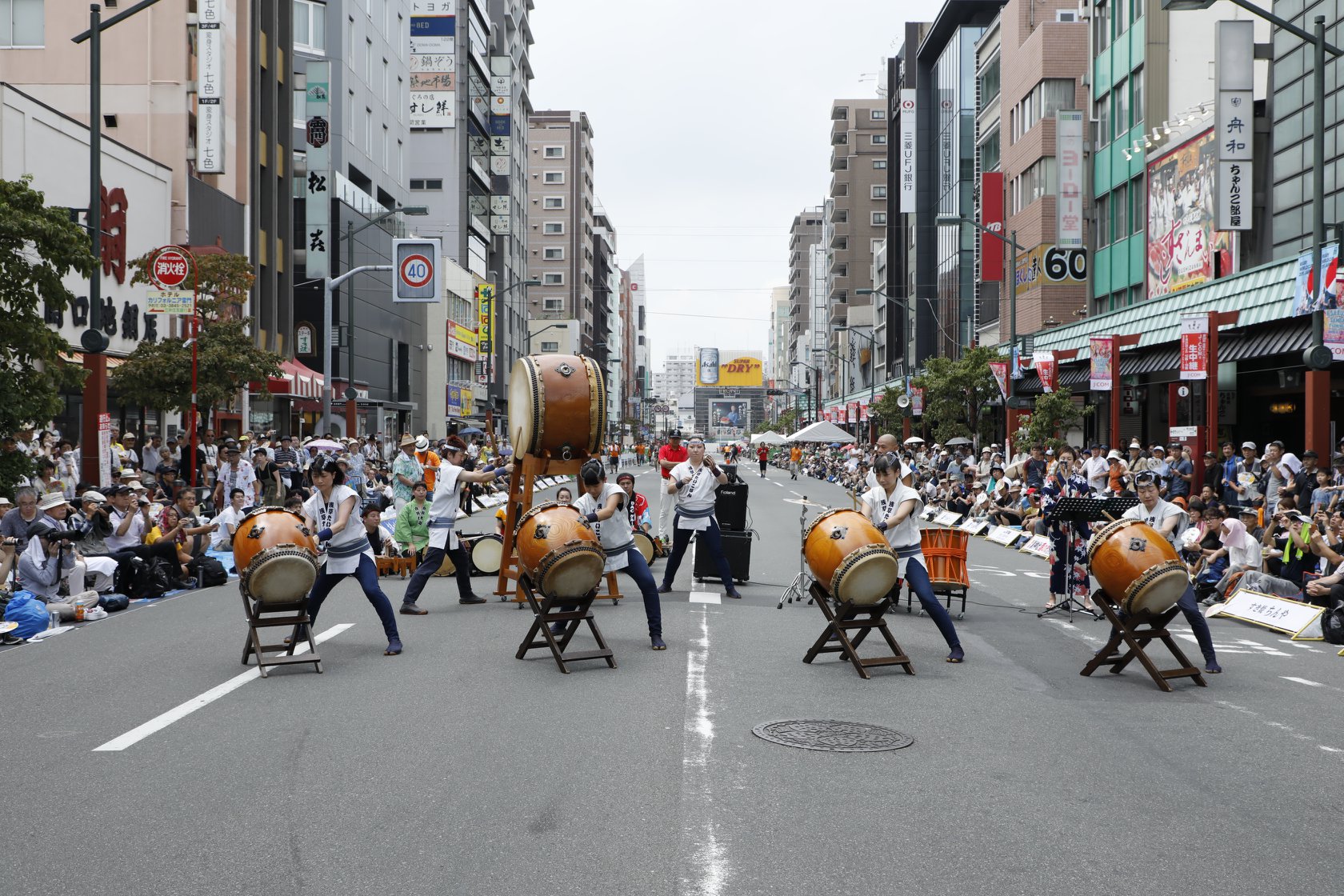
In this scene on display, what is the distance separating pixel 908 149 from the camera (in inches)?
3270

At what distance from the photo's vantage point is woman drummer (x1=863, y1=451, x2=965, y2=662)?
10.1 meters

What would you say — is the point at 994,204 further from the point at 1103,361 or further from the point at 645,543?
the point at 645,543

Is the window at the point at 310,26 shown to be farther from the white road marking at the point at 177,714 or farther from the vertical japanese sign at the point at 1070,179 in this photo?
the white road marking at the point at 177,714

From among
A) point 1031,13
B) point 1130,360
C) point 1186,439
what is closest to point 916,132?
point 1031,13

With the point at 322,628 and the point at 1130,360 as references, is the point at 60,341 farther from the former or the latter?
the point at 1130,360

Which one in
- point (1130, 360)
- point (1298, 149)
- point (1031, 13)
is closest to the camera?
point (1298, 149)

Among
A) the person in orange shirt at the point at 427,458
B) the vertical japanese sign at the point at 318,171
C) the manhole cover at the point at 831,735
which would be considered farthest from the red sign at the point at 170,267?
the vertical japanese sign at the point at 318,171

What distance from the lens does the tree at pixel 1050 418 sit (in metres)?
31.6

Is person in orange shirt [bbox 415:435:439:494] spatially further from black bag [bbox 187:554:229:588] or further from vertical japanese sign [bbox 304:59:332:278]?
vertical japanese sign [bbox 304:59:332:278]

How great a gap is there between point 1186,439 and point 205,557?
2012 cm

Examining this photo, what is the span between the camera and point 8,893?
4.88 m

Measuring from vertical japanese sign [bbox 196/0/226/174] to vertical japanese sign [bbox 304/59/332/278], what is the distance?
15.5 metres

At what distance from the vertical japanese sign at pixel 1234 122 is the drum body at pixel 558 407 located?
21755 millimetres

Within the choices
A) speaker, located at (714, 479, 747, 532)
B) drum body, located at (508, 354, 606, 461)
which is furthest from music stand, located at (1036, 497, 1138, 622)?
drum body, located at (508, 354, 606, 461)
